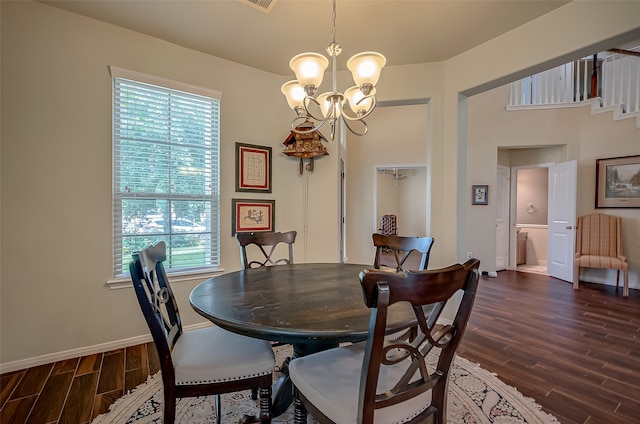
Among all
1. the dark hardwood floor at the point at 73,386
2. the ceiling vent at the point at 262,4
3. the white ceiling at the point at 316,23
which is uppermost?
the white ceiling at the point at 316,23

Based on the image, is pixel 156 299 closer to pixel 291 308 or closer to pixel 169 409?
pixel 169 409

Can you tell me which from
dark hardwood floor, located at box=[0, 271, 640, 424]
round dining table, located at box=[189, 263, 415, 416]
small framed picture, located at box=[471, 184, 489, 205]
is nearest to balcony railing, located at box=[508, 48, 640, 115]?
small framed picture, located at box=[471, 184, 489, 205]

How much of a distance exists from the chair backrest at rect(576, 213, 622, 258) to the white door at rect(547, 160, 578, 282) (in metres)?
0.17

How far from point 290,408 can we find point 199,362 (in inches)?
29.6

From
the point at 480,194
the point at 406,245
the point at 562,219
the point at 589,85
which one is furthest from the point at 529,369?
the point at 589,85

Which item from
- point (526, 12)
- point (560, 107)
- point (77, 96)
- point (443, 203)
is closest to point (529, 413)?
point (443, 203)

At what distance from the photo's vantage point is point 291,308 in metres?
1.25

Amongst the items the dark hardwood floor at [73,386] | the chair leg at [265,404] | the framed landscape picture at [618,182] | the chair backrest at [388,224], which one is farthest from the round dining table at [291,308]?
the chair backrest at [388,224]

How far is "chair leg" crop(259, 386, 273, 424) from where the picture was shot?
1267 mm

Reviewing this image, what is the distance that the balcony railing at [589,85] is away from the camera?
14.4ft

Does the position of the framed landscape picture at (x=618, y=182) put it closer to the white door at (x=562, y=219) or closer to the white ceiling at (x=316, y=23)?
the white door at (x=562, y=219)

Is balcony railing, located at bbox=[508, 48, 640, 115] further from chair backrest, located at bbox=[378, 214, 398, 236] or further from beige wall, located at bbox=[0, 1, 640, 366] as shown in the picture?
chair backrest, located at bbox=[378, 214, 398, 236]

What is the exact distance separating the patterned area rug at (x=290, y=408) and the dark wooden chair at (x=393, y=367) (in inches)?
26.0

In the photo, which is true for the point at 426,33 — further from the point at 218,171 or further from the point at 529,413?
the point at 529,413
